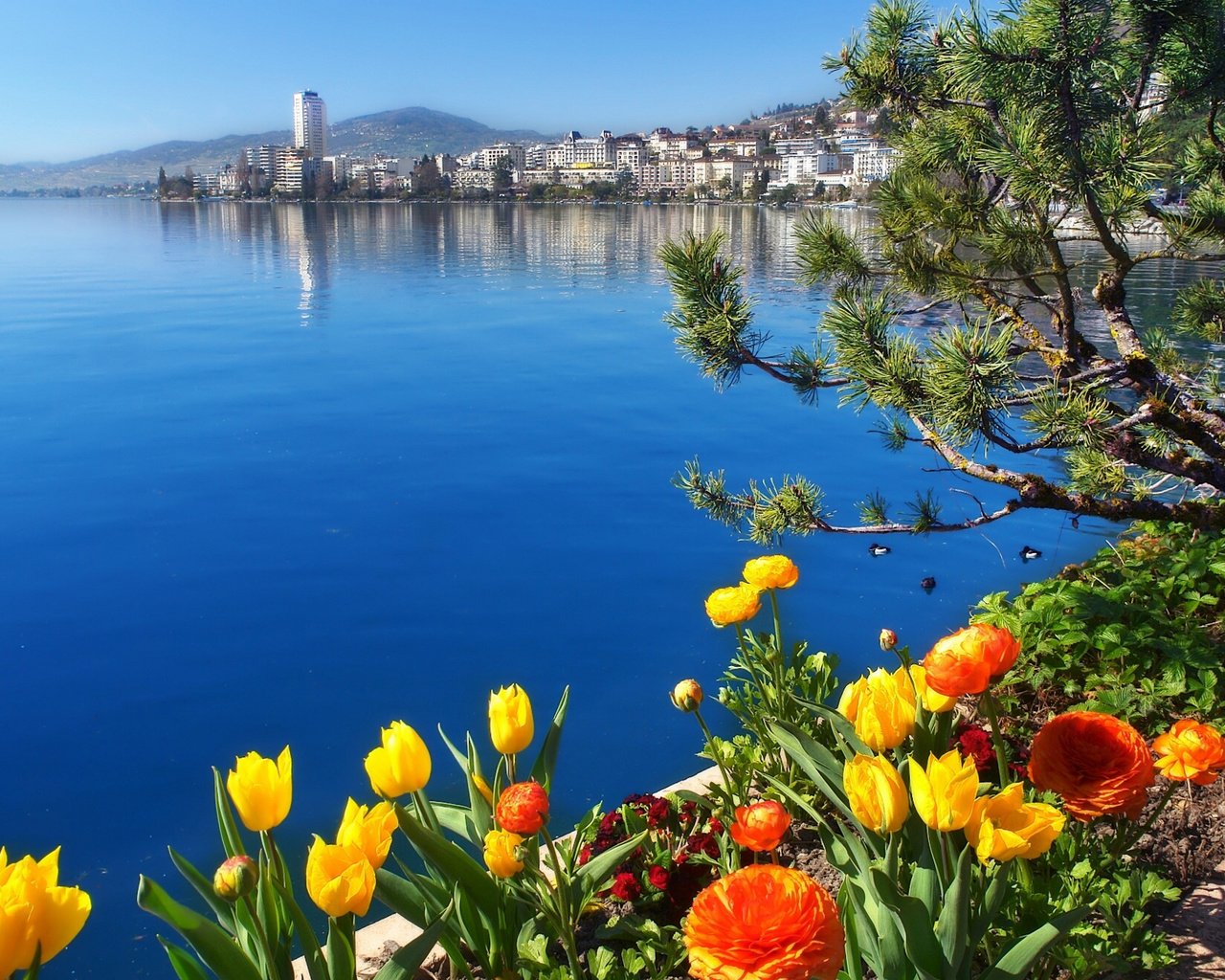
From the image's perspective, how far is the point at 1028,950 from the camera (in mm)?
1175

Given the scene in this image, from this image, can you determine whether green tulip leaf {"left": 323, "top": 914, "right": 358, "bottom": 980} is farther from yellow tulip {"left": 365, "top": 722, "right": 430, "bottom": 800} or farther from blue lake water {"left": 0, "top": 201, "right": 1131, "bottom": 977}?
blue lake water {"left": 0, "top": 201, "right": 1131, "bottom": 977}

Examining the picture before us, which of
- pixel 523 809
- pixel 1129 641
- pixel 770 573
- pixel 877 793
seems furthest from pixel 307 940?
pixel 1129 641

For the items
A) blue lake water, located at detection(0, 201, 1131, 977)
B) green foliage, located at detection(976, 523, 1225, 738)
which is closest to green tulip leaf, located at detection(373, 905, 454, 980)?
blue lake water, located at detection(0, 201, 1131, 977)

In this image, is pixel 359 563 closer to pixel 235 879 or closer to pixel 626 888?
pixel 626 888

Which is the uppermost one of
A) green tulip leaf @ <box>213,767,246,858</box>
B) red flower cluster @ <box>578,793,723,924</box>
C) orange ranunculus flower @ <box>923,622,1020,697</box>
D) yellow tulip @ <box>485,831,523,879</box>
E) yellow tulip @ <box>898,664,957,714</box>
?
orange ranunculus flower @ <box>923,622,1020,697</box>

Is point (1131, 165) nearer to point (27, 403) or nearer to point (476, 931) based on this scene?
point (476, 931)

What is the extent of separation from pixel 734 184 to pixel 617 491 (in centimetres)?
8571

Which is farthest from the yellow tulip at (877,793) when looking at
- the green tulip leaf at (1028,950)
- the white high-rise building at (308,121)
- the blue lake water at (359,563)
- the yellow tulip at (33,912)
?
the white high-rise building at (308,121)

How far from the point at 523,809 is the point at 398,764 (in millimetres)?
172

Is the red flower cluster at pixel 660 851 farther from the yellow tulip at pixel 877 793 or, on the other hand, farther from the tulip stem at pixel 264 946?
the yellow tulip at pixel 877 793

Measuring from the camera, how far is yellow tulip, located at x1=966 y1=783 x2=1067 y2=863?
1048 mm

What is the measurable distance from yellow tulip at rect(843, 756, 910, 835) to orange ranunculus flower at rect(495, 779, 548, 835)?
38 centimetres

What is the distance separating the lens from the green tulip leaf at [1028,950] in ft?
3.80

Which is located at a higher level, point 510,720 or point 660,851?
point 510,720
